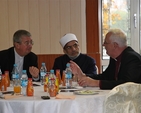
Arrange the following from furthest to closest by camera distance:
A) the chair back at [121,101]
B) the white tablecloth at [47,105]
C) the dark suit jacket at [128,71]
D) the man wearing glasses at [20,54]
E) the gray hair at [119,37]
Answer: the man wearing glasses at [20,54] → the gray hair at [119,37] → the dark suit jacket at [128,71] → the white tablecloth at [47,105] → the chair back at [121,101]

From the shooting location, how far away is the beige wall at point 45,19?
453 cm

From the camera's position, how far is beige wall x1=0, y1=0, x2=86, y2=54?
4.53 metres

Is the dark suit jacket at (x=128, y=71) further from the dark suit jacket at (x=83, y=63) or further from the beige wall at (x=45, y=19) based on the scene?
the beige wall at (x=45, y=19)

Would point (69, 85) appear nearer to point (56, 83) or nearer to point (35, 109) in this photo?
point (56, 83)

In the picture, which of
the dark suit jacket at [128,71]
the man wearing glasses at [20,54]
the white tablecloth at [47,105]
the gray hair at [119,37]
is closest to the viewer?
the white tablecloth at [47,105]

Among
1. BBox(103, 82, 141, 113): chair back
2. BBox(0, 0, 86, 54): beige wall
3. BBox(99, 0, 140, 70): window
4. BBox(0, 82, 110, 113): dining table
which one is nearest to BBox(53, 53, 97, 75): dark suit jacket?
BBox(0, 0, 86, 54): beige wall

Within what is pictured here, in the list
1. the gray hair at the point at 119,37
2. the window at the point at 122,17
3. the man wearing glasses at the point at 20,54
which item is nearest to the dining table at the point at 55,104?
the gray hair at the point at 119,37

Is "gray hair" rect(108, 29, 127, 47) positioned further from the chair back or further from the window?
the window

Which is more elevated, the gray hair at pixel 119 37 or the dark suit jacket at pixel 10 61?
the gray hair at pixel 119 37

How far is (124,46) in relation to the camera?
2994mm

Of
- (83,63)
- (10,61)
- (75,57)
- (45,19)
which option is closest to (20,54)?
Answer: (10,61)

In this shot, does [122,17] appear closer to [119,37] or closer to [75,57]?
[75,57]

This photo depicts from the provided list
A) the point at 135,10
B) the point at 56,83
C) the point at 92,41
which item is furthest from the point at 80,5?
the point at 56,83

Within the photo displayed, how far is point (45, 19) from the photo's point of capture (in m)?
A: 4.55
